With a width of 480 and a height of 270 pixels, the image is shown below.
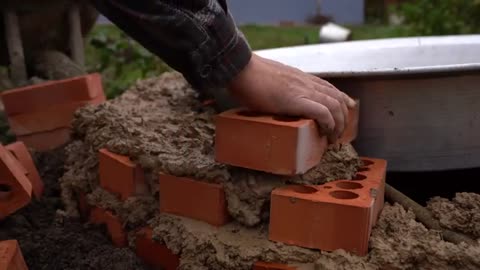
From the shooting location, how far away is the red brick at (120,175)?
1957 millimetres

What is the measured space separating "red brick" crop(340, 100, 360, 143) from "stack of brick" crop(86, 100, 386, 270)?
0.09 meters

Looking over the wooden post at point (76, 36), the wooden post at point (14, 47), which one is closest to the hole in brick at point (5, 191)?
the wooden post at point (14, 47)

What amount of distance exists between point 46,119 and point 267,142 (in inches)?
51.7

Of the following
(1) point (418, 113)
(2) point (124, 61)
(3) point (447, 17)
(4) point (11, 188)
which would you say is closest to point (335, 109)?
(1) point (418, 113)

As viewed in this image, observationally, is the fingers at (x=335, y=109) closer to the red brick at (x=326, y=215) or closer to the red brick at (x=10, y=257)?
the red brick at (x=326, y=215)

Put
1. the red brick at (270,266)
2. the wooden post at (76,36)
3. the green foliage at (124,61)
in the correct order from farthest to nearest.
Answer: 1. the green foliage at (124,61)
2. the wooden post at (76,36)
3. the red brick at (270,266)

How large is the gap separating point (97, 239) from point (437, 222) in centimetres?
94

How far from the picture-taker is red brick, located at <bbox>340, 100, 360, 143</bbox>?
5.80 ft

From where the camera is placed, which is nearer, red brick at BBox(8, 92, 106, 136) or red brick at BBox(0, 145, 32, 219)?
red brick at BBox(0, 145, 32, 219)

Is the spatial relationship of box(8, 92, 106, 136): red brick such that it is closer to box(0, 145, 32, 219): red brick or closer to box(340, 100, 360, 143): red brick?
box(0, 145, 32, 219): red brick

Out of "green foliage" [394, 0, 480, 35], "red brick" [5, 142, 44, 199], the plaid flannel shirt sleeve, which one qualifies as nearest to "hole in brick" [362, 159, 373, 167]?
the plaid flannel shirt sleeve

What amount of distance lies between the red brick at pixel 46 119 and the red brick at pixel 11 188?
0.63 m

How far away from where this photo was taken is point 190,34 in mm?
1430

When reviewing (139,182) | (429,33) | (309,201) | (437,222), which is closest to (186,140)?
(139,182)
